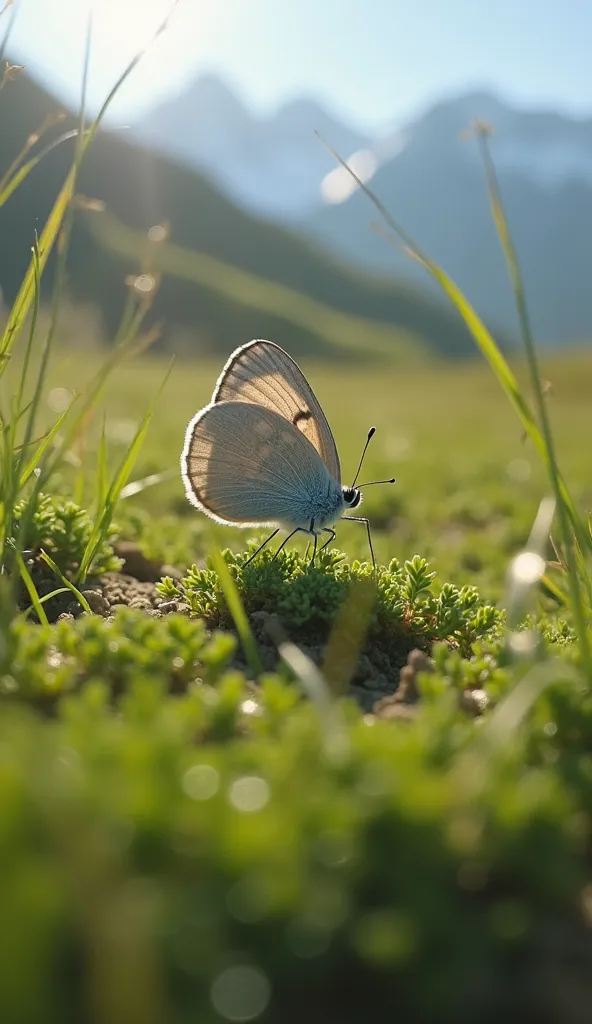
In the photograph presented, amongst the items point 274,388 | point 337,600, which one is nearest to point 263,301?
point 274,388

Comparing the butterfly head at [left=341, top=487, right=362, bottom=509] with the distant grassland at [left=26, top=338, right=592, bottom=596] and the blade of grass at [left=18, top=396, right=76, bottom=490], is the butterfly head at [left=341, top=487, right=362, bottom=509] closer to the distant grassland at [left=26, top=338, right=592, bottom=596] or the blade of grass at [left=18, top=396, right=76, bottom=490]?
the distant grassland at [left=26, top=338, right=592, bottom=596]

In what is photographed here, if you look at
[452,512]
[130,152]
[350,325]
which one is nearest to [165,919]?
[452,512]

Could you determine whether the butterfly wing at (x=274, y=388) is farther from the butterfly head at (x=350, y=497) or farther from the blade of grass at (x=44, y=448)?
the blade of grass at (x=44, y=448)

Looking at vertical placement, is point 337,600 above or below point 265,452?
below

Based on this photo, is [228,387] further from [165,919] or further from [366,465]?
[366,465]

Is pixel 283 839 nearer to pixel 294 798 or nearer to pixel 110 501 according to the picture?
pixel 294 798

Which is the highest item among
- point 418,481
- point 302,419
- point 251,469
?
point 302,419

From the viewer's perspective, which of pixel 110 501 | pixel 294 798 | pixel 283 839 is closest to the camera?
pixel 283 839

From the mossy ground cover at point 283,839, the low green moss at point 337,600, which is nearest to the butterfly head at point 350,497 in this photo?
the low green moss at point 337,600
